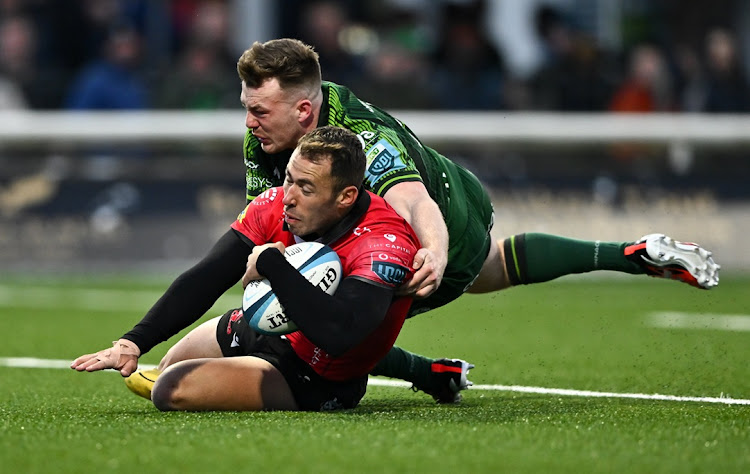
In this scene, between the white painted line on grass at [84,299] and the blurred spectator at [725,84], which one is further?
the blurred spectator at [725,84]

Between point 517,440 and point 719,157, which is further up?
point 517,440

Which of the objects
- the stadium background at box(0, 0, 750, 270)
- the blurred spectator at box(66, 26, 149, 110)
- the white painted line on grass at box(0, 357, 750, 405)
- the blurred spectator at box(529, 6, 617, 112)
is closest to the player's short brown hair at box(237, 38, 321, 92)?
the white painted line on grass at box(0, 357, 750, 405)

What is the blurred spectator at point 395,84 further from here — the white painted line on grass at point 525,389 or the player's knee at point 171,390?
the player's knee at point 171,390

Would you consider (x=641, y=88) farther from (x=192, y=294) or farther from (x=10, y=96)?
(x=192, y=294)

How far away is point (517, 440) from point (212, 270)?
1.64m

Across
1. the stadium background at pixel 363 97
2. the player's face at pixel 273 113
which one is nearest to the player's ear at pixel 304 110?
the player's face at pixel 273 113

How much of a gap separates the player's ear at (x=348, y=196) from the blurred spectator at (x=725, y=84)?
10538 mm

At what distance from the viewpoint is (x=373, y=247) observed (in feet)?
18.1

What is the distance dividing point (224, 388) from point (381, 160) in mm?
1244

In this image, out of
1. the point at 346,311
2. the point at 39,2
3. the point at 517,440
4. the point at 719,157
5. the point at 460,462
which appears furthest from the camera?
the point at 39,2

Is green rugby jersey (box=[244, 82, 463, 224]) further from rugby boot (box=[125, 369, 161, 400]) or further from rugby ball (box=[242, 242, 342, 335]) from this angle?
rugby boot (box=[125, 369, 161, 400])

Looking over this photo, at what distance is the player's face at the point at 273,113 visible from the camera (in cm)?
618

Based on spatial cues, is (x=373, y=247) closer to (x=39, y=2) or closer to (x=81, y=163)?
(x=81, y=163)

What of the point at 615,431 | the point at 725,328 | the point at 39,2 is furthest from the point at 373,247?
the point at 39,2
